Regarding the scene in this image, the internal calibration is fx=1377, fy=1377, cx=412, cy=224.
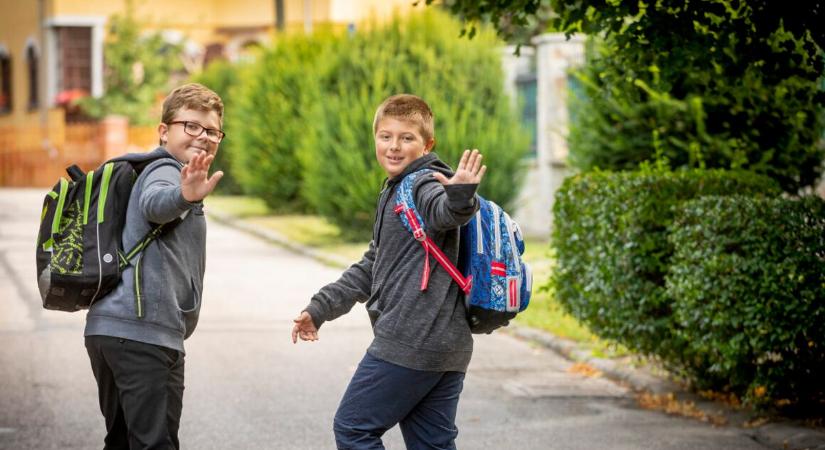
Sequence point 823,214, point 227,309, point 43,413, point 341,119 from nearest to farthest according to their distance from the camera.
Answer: point 823,214, point 43,413, point 227,309, point 341,119

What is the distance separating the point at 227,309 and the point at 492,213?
8.23 meters

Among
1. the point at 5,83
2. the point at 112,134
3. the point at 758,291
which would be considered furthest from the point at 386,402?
the point at 5,83

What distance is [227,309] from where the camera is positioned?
1248cm

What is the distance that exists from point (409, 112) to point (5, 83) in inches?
1678

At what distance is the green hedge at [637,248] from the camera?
7914mm

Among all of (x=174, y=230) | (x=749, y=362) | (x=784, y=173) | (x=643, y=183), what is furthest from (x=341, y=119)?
(x=174, y=230)

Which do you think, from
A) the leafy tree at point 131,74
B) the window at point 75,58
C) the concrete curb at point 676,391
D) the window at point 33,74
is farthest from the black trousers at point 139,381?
the window at point 33,74

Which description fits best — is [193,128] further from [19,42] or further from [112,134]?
[19,42]

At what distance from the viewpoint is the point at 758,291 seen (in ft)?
21.9

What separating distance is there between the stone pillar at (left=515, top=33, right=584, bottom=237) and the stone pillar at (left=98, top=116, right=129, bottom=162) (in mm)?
18381

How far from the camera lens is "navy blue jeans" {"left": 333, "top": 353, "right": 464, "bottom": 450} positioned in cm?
448

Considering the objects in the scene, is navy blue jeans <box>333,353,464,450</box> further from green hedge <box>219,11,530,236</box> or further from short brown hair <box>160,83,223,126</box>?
green hedge <box>219,11,530,236</box>

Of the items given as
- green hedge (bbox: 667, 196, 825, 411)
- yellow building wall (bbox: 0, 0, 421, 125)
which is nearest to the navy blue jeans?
green hedge (bbox: 667, 196, 825, 411)

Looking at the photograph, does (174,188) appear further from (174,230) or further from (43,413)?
(43,413)
